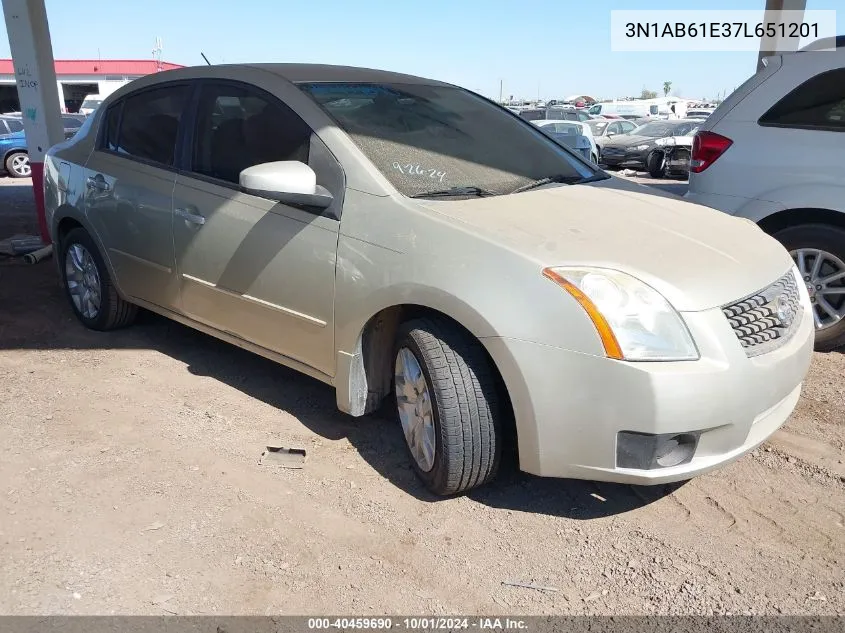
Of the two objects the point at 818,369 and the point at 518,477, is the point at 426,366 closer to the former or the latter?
the point at 518,477

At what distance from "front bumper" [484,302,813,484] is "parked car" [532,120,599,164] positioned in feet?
44.7

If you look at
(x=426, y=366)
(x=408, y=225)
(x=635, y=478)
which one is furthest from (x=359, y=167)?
(x=635, y=478)

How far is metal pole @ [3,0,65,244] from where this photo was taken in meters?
7.42

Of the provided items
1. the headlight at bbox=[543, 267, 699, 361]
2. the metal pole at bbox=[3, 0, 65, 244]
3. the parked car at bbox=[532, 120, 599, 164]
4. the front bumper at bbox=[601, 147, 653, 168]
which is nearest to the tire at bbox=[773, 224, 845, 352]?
the headlight at bbox=[543, 267, 699, 361]

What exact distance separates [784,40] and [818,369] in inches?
272

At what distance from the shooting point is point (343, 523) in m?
2.98

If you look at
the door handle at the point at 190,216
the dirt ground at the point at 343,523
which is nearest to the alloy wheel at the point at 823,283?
the dirt ground at the point at 343,523

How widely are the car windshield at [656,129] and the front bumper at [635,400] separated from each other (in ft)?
60.5

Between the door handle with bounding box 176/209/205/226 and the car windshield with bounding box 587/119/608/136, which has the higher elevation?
the door handle with bounding box 176/209/205/226

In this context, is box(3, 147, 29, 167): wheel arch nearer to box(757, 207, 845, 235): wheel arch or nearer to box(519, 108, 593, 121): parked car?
box(519, 108, 593, 121): parked car

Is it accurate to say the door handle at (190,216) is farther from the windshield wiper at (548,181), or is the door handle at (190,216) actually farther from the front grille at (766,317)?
the front grille at (766,317)

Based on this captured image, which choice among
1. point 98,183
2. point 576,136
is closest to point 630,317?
point 98,183

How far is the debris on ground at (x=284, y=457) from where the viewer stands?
342 centimetres

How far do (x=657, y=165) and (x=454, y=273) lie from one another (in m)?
16.0
